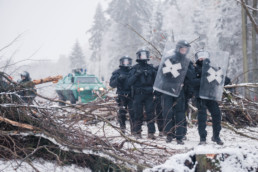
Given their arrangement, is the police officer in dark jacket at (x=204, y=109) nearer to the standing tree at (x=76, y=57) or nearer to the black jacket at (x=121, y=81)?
the black jacket at (x=121, y=81)

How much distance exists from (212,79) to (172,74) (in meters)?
0.74

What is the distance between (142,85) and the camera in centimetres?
621

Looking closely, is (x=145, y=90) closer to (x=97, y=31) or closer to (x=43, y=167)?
(x=43, y=167)

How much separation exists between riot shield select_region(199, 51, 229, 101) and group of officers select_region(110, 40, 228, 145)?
0.11 m

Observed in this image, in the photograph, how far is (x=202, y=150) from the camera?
9.77 feet

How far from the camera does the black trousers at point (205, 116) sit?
5.50m

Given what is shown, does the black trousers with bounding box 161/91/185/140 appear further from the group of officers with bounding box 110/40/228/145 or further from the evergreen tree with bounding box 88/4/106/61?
the evergreen tree with bounding box 88/4/106/61

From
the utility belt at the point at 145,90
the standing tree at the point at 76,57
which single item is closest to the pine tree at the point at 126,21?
the standing tree at the point at 76,57

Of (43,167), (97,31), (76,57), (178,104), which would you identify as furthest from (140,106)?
(76,57)

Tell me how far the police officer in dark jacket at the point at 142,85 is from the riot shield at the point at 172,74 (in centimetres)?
57

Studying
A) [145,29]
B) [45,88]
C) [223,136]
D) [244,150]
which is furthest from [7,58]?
[145,29]

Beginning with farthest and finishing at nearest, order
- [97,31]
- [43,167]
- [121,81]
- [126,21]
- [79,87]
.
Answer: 1. [97,31]
2. [126,21]
3. [79,87]
4. [121,81]
5. [43,167]

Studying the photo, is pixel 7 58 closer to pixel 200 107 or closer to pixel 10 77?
pixel 10 77

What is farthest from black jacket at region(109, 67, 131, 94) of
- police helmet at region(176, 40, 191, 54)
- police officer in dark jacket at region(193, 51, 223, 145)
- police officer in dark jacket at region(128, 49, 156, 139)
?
police officer in dark jacket at region(193, 51, 223, 145)
